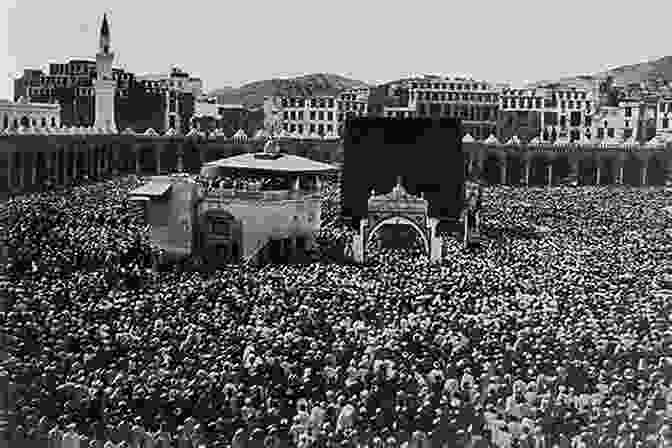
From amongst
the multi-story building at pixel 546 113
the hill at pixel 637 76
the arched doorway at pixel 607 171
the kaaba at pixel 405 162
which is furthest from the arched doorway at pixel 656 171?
the kaaba at pixel 405 162

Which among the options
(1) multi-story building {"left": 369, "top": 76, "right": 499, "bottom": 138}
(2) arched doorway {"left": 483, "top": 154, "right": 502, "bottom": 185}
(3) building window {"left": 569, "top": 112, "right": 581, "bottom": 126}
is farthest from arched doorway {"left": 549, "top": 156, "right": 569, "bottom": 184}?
(3) building window {"left": 569, "top": 112, "right": 581, "bottom": 126}

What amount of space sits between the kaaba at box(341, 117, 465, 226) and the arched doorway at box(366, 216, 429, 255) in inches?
58.4

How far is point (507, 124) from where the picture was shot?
34.6 m

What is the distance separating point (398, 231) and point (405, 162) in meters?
2.21

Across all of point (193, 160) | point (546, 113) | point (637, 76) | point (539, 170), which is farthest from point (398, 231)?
point (637, 76)

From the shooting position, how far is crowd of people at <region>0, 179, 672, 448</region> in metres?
6.67

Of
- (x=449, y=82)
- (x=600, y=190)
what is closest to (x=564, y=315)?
(x=600, y=190)

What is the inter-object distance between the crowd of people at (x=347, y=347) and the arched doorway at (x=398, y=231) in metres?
0.27

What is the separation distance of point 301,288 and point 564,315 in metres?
2.97

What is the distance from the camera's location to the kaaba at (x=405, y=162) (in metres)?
15.3

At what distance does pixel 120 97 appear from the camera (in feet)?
70.8

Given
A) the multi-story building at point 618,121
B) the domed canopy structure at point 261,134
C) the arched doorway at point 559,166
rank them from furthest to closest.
Result: the multi-story building at point 618,121 < the arched doorway at point 559,166 < the domed canopy structure at point 261,134

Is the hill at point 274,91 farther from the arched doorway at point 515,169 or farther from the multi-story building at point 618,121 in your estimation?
the multi-story building at point 618,121

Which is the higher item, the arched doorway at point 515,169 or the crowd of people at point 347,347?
the arched doorway at point 515,169
